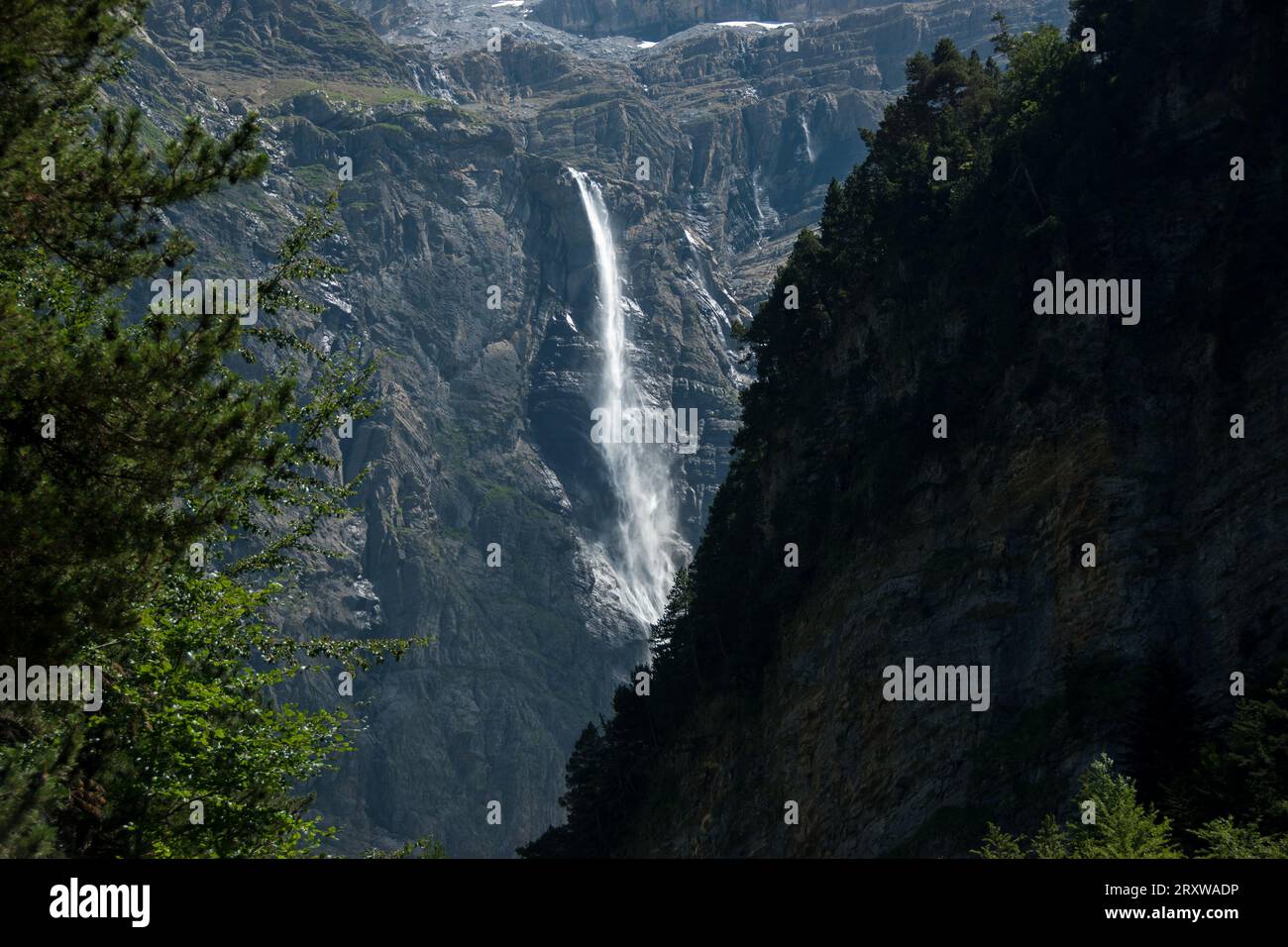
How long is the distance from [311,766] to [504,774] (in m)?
162

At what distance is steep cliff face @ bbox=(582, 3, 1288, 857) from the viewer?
3438 cm

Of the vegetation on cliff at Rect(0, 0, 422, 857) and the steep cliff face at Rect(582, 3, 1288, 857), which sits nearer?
the vegetation on cliff at Rect(0, 0, 422, 857)

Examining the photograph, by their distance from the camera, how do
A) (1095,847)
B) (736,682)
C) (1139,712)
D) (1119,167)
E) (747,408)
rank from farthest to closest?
1. (747,408)
2. (736,682)
3. (1119,167)
4. (1139,712)
5. (1095,847)

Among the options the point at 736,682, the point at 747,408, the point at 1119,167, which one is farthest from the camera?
the point at 747,408

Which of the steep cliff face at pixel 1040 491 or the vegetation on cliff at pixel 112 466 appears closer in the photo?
the vegetation on cliff at pixel 112 466

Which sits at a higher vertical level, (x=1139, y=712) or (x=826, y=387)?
(x=826, y=387)

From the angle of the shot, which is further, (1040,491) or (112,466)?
(1040,491)

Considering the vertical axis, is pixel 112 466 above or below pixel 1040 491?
below

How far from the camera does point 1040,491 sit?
39.5m

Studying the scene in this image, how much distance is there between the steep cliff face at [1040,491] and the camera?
113 ft
